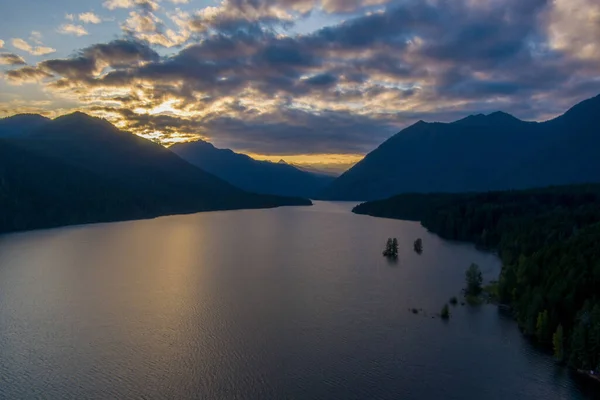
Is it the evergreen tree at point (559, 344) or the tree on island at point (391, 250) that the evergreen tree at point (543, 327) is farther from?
the tree on island at point (391, 250)

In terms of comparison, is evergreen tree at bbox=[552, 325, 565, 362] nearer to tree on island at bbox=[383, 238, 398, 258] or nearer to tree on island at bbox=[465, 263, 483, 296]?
tree on island at bbox=[465, 263, 483, 296]

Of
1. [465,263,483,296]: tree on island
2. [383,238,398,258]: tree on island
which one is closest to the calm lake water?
[465,263,483,296]: tree on island

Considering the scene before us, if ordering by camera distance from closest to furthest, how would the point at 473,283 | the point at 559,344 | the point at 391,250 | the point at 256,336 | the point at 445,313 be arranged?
the point at 559,344
the point at 256,336
the point at 445,313
the point at 473,283
the point at 391,250

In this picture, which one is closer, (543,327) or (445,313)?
(543,327)

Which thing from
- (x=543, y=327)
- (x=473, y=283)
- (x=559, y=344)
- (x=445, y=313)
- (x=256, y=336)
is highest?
(x=473, y=283)

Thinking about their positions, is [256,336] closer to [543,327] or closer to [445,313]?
[445,313]

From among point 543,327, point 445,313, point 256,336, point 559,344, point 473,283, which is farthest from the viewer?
point 473,283

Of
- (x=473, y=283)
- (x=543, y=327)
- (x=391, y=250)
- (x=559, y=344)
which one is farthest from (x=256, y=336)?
(x=391, y=250)

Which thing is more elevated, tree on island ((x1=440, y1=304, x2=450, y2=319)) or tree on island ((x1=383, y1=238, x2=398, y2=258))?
tree on island ((x1=383, y1=238, x2=398, y2=258))
